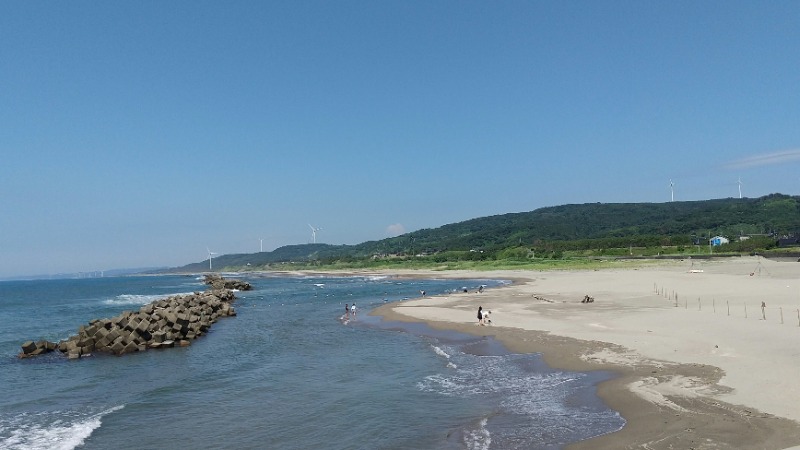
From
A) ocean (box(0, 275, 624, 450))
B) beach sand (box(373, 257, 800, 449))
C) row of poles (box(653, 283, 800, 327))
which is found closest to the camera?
beach sand (box(373, 257, 800, 449))

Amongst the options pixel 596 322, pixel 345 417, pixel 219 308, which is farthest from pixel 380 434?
pixel 219 308

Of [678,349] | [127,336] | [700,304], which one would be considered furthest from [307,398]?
[700,304]

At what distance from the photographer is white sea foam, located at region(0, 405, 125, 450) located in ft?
51.2

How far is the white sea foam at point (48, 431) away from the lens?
15599mm

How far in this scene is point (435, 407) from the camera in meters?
17.4

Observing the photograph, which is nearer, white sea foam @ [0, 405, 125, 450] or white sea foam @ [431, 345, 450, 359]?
white sea foam @ [0, 405, 125, 450]

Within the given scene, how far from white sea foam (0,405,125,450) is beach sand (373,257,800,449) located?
48.2 ft

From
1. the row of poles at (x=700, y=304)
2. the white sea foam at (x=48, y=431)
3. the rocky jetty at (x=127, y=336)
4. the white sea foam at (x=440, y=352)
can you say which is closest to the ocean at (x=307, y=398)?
the white sea foam at (x=48, y=431)

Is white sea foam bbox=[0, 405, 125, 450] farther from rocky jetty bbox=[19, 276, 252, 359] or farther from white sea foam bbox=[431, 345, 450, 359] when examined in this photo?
white sea foam bbox=[431, 345, 450, 359]

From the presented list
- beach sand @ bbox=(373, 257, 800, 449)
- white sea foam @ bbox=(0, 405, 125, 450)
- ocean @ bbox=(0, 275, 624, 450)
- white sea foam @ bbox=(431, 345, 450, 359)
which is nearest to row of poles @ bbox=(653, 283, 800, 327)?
beach sand @ bbox=(373, 257, 800, 449)

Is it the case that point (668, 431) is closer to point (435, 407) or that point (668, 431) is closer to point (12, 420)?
point (435, 407)

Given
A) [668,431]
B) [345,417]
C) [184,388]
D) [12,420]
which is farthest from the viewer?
[184,388]

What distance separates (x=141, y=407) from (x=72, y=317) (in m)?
45.2

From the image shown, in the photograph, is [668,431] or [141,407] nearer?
[668,431]
